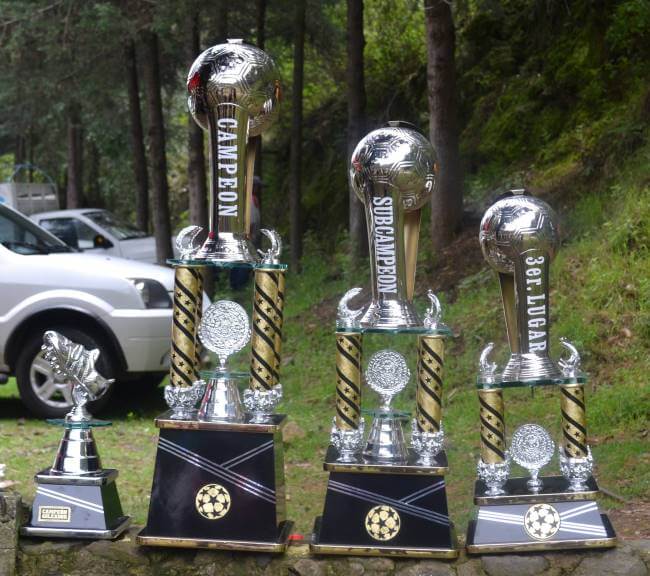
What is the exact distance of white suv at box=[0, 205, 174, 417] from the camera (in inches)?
330

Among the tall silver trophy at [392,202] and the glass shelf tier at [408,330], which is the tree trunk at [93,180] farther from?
the glass shelf tier at [408,330]

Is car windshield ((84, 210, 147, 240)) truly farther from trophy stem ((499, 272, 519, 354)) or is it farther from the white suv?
trophy stem ((499, 272, 519, 354))

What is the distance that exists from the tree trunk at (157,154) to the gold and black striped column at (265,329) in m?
10.2

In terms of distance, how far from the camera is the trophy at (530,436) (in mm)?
4512

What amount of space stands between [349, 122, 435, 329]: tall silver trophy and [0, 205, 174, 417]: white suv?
402cm

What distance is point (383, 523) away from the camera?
4.55 metres

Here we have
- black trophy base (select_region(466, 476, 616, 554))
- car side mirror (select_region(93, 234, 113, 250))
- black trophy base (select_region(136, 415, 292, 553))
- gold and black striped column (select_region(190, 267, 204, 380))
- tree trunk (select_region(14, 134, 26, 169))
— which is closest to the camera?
black trophy base (select_region(466, 476, 616, 554))

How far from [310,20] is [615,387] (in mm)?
9771

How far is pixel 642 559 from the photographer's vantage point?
447cm

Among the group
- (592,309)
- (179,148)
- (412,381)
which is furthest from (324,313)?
(179,148)

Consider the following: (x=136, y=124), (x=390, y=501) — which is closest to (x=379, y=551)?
(x=390, y=501)

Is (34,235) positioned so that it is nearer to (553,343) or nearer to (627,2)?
(553,343)

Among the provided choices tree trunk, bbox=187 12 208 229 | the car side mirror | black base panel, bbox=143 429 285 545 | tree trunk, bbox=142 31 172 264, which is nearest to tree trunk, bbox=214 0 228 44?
tree trunk, bbox=187 12 208 229

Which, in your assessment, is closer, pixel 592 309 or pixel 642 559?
pixel 642 559
